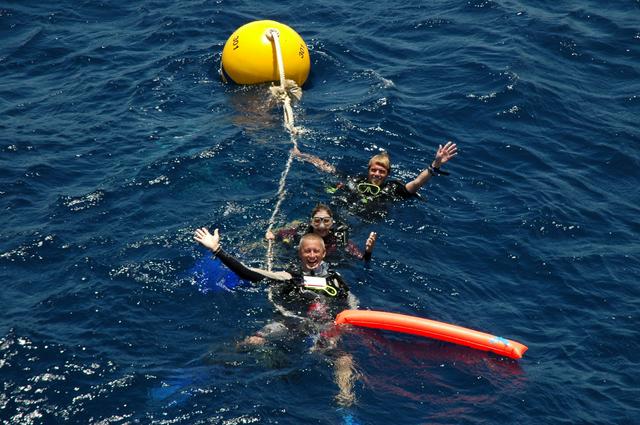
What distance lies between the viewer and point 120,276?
12.1 m

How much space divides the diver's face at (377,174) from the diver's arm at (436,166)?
0.44m

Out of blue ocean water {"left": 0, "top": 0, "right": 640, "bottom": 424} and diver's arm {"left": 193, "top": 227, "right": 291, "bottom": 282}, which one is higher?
diver's arm {"left": 193, "top": 227, "right": 291, "bottom": 282}

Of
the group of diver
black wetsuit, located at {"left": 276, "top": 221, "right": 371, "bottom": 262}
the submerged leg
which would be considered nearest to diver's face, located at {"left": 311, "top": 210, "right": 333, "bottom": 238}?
the group of diver

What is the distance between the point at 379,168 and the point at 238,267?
4.04 m

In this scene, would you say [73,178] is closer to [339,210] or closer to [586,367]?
[339,210]

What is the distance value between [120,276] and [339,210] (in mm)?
3929

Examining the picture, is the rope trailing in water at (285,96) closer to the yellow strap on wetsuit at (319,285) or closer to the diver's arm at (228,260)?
the yellow strap on wetsuit at (319,285)

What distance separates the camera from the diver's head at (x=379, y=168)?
13.9 m

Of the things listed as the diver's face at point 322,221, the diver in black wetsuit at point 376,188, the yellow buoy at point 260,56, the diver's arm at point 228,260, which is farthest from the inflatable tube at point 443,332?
the yellow buoy at point 260,56

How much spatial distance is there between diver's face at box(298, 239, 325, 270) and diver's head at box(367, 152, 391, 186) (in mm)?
2802

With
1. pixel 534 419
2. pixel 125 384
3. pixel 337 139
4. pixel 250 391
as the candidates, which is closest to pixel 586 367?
pixel 534 419

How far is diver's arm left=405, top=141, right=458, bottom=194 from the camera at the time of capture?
13406mm

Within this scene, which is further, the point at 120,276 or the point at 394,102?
the point at 394,102

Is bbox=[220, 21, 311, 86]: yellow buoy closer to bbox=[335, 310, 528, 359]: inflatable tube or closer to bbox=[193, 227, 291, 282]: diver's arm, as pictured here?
bbox=[193, 227, 291, 282]: diver's arm
